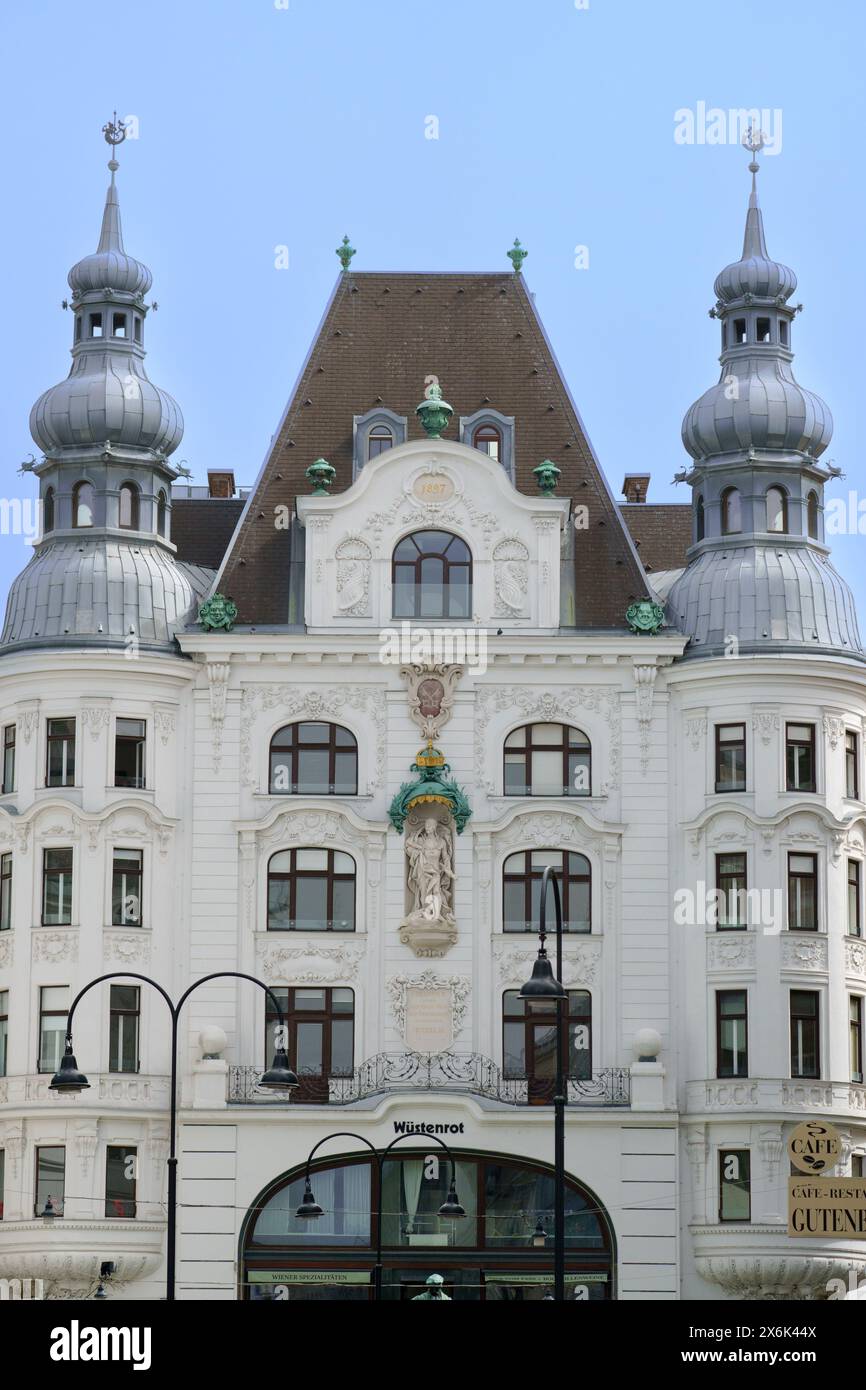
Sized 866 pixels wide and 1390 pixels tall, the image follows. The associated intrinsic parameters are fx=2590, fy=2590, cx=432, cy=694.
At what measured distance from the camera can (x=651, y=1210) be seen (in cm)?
5472

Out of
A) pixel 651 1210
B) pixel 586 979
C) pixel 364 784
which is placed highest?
pixel 364 784

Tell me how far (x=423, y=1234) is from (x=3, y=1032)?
10269 millimetres

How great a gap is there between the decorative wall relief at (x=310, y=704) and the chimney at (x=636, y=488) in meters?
13.3

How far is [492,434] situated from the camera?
2393 inches

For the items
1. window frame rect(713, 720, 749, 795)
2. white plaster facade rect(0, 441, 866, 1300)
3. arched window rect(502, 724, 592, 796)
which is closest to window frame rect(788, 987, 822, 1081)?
white plaster facade rect(0, 441, 866, 1300)

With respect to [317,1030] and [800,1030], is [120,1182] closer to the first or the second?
[317,1030]

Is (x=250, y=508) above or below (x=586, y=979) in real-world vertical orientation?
above
